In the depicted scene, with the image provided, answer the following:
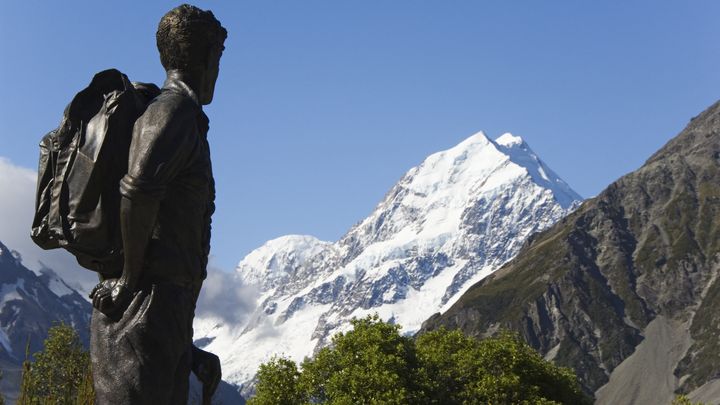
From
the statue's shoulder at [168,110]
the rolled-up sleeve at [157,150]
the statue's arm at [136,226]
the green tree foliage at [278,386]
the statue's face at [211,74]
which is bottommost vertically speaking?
the statue's arm at [136,226]

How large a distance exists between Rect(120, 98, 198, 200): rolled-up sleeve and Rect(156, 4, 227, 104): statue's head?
0.68 m

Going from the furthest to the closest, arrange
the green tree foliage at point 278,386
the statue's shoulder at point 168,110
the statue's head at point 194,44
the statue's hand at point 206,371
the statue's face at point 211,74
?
the green tree foliage at point 278,386, the statue's face at point 211,74, the statue's head at point 194,44, the statue's hand at point 206,371, the statue's shoulder at point 168,110

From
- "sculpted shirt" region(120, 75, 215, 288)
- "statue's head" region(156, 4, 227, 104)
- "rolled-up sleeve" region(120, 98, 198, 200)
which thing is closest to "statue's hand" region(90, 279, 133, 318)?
"sculpted shirt" region(120, 75, 215, 288)

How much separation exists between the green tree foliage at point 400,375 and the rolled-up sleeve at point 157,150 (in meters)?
56.4

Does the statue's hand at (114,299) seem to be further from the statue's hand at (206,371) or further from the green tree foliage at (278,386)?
the green tree foliage at (278,386)

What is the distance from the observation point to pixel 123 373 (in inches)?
363

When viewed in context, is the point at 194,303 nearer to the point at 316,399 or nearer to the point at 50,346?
the point at 50,346

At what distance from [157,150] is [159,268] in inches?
40.2

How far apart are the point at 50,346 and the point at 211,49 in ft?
190

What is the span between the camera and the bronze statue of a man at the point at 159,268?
363 inches

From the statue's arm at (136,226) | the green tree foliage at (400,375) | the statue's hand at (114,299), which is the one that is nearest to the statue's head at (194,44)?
the statue's arm at (136,226)

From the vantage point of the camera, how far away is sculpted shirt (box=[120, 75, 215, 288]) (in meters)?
9.24

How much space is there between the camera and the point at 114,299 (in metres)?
9.33

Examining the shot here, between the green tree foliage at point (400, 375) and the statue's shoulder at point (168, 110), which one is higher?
the green tree foliage at point (400, 375)
